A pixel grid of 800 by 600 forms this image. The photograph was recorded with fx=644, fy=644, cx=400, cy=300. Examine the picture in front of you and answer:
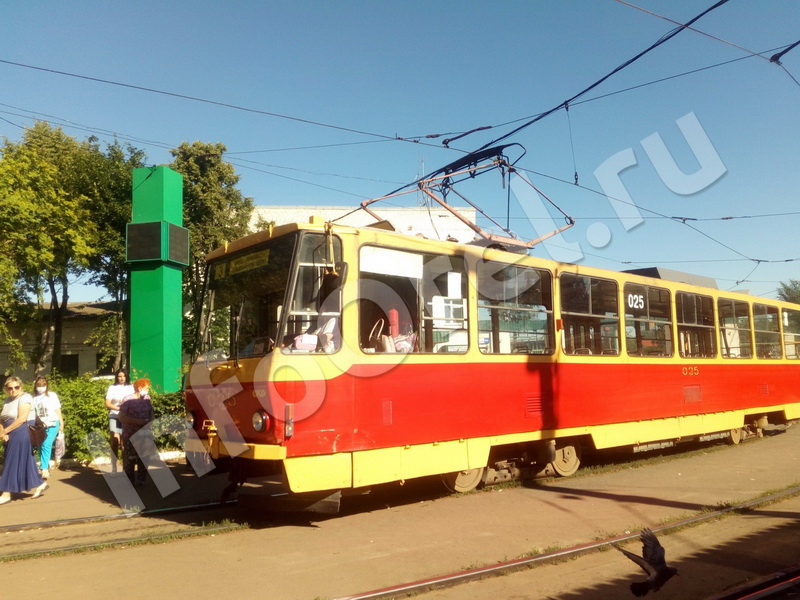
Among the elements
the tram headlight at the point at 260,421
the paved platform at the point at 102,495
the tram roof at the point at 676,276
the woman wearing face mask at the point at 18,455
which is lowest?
the paved platform at the point at 102,495

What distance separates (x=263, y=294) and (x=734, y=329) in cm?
1030

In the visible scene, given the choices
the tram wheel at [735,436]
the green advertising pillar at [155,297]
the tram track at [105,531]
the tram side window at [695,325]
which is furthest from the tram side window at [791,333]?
the green advertising pillar at [155,297]

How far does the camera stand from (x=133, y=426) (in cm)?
962

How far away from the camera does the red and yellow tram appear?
667 centimetres

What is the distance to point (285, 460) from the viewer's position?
6.34 m

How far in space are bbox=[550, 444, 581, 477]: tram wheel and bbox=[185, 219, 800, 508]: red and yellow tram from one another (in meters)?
0.03

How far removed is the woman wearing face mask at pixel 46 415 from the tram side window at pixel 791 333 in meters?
15.1

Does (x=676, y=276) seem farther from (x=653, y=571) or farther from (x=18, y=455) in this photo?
(x=18, y=455)

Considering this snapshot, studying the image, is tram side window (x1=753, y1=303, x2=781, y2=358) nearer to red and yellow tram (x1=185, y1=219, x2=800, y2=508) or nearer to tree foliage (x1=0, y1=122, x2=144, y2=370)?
red and yellow tram (x1=185, y1=219, x2=800, y2=508)

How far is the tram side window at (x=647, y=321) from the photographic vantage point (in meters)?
10.5

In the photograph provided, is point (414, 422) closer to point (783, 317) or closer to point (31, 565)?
point (31, 565)

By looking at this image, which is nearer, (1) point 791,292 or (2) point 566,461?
(2) point 566,461

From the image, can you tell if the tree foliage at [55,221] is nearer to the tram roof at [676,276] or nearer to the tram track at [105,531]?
the tram track at [105,531]

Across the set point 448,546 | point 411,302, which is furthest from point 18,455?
point 448,546
